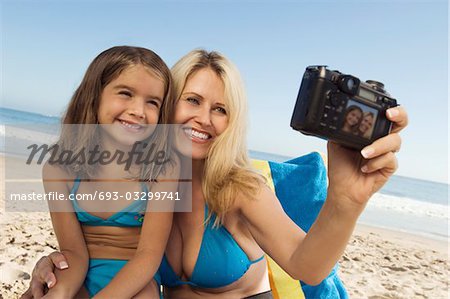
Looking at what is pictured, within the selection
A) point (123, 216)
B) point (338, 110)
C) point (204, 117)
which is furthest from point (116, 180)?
point (338, 110)

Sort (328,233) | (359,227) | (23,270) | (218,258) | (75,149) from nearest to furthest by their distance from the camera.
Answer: (328,233) < (218,258) < (75,149) < (23,270) < (359,227)

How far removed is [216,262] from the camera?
183 cm

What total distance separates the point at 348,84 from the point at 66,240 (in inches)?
54.9

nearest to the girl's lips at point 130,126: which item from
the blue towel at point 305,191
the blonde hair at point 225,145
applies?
the blonde hair at point 225,145

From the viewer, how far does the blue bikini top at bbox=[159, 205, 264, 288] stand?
183 centimetres

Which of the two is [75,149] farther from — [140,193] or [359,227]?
[359,227]

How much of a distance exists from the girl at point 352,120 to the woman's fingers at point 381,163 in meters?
0.09

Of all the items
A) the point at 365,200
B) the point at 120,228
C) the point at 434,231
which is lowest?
the point at 434,231

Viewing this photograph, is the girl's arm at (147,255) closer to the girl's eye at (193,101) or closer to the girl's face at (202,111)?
the girl's face at (202,111)

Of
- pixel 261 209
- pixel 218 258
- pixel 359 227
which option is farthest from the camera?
pixel 359 227

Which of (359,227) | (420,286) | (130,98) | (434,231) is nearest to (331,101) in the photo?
(130,98)

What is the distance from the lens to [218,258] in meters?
1.83

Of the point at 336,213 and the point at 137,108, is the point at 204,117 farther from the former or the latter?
the point at 336,213

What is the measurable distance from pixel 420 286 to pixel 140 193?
3727 millimetres
